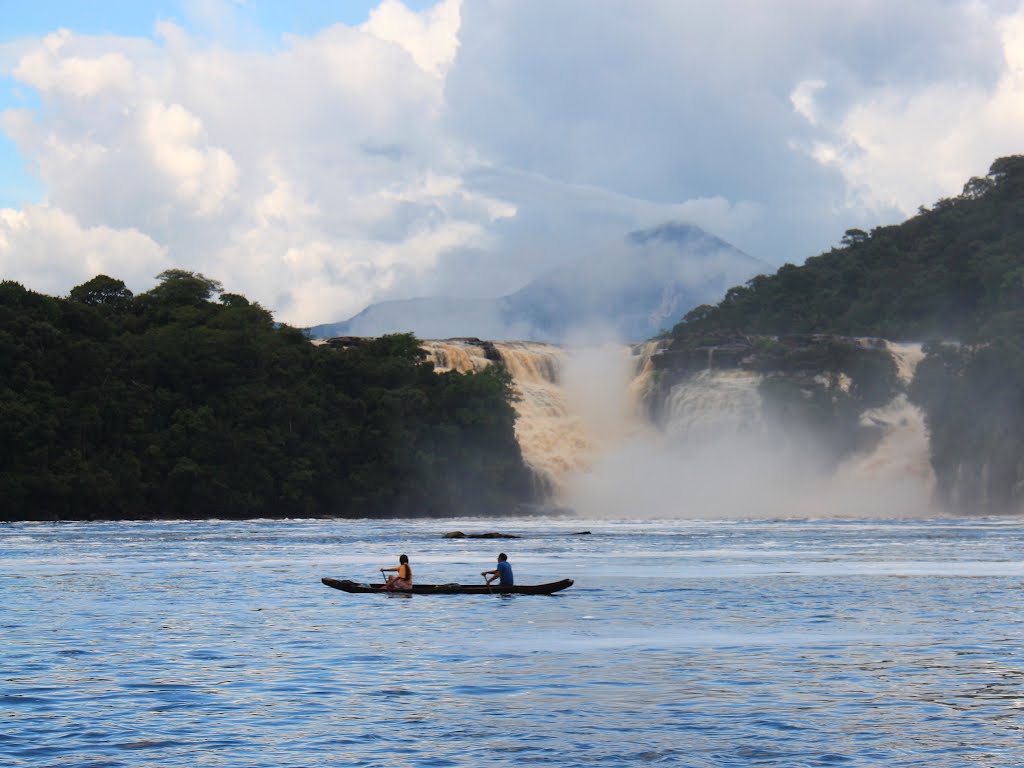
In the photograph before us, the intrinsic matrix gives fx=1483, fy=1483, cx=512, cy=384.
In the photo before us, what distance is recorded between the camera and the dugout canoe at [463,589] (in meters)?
39.8

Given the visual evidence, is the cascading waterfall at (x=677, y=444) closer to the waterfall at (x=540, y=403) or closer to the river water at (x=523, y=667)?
the waterfall at (x=540, y=403)

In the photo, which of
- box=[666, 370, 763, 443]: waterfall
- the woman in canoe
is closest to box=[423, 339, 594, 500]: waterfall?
box=[666, 370, 763, 443]: waterfall

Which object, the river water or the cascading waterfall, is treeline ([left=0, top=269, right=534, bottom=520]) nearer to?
the cascading waterfall

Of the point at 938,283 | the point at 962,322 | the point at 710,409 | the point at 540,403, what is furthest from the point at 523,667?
the point at 938,283

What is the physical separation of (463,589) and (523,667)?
13609mm

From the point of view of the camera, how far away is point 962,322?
17538 cm

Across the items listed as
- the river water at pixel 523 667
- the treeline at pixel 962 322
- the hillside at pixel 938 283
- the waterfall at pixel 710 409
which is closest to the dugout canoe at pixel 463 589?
the river water at pixel 523 667

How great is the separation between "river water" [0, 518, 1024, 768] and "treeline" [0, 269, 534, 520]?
58.1m

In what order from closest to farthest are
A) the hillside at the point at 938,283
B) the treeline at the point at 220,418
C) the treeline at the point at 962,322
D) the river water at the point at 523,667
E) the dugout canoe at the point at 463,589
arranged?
the river water at the point at 523,667, the dugout canoe at the point at 463,589, the treeline at the point at 220,418, the treeline at the point at 962,322, the hillside at the point at 938,283

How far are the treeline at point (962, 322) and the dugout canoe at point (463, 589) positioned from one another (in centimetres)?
9181

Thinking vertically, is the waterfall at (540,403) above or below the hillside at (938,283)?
below

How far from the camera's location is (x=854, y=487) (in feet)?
439

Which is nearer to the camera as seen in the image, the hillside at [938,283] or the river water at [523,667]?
the river water at [523,667]

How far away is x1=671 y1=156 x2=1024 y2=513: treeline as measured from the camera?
126250 mm
